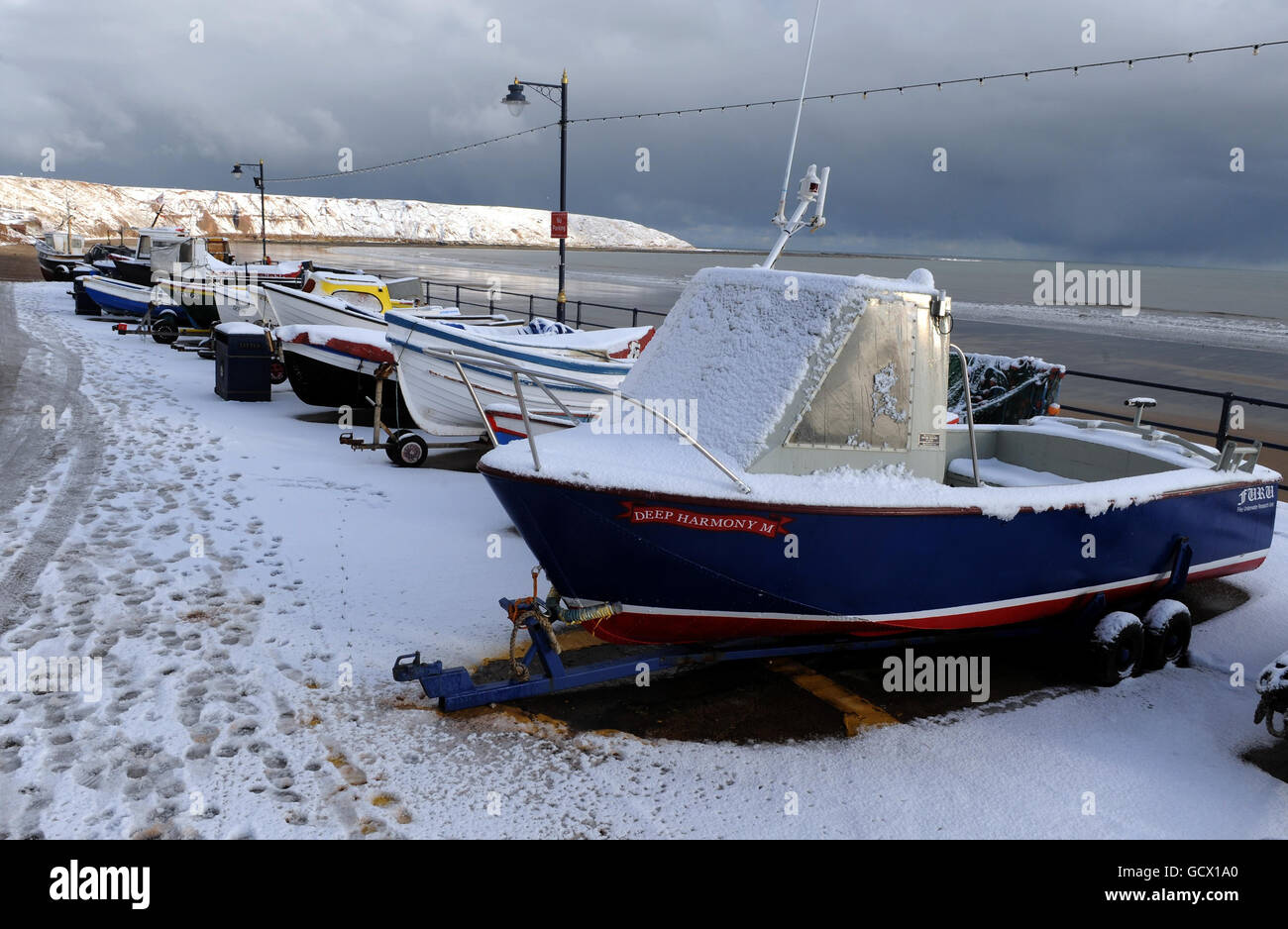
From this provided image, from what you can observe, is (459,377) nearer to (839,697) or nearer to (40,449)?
(40,449)

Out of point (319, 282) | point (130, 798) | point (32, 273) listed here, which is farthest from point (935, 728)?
point (32, 273)

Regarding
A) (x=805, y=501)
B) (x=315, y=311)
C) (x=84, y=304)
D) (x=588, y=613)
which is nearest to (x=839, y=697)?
(x=805, y=501)

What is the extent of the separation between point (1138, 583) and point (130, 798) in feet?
19.0

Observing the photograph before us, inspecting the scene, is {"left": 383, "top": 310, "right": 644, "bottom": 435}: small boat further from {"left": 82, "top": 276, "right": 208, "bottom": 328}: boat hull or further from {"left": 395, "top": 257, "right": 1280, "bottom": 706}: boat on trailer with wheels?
{"left": 82, "top": 276, "right": 208, "bottom": 328}: boat hull

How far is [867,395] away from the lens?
17.2ft

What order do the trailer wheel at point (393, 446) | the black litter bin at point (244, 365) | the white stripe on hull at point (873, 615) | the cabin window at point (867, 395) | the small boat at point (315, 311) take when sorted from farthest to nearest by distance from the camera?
the small boat at point (315, 311)
the black litter bin at point (244, 365)
the trailer wheel at point (393, 446)
the cabin window at point (867, 395)
the white stripe on hull at point (873, 615)

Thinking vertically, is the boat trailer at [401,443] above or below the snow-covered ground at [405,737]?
above

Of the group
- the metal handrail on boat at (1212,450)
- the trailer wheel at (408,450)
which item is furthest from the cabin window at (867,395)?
the trailer wheel at (408,450)

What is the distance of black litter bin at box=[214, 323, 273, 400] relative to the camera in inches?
548

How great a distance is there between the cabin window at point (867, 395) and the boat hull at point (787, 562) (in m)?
0.56

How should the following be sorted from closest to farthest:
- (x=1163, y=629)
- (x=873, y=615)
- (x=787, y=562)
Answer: (x=787, y=562) < (x=873, y=615) < (x=1163, y=629)

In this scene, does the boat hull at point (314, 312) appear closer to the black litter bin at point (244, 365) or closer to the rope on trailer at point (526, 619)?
the black litter bin at point (244, 365)

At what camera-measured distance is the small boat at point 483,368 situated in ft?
35.5

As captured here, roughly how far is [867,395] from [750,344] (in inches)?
29.4
